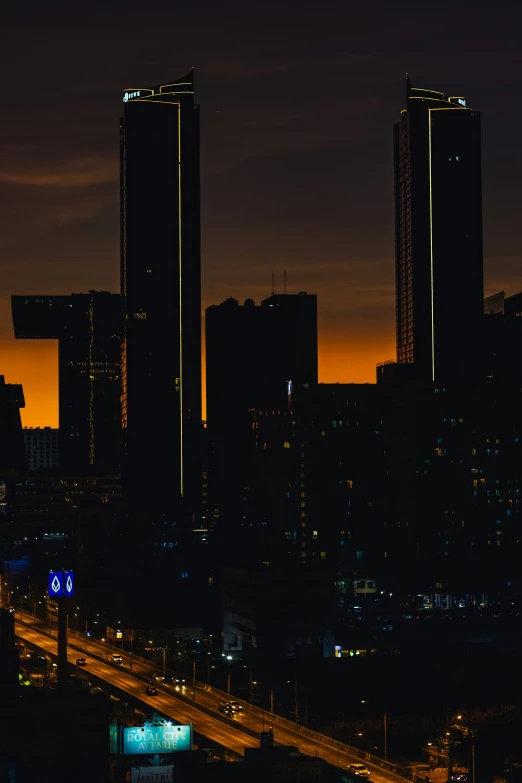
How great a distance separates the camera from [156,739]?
199 ft

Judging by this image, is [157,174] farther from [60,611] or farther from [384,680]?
[60,611]

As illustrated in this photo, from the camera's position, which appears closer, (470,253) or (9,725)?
(9,725)

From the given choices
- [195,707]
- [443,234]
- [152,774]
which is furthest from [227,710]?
[443,234]

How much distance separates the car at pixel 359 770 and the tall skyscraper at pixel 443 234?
385 feet

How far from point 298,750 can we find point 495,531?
293 feet

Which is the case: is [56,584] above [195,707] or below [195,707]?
above

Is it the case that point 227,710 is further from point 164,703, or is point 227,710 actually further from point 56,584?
point 56,584

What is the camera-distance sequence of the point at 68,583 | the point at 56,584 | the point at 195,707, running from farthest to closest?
1. the point at 68,583
2. the point at 56,584
3. the point at 195,707

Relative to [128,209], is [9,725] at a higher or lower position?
lower

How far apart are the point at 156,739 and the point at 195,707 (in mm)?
15768

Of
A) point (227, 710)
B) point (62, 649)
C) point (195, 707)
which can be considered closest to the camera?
point (227, 710)

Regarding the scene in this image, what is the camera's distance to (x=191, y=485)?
193 m

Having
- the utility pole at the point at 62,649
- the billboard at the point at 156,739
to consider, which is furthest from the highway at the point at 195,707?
the utility pole at the point at 62,649

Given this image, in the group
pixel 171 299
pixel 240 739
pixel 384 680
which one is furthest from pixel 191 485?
pixel 240 739
